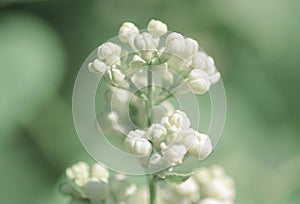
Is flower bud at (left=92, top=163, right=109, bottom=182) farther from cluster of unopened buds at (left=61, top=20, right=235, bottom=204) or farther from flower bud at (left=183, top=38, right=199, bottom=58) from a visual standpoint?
flower bud at (left=183, top=38, right=199, bottom=58)

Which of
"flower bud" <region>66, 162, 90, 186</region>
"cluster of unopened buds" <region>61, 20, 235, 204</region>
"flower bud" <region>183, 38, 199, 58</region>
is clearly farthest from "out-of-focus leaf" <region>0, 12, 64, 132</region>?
"flower bud" <region>183, 38, 199, 58</region>

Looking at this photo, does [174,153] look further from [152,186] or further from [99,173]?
[99,173]

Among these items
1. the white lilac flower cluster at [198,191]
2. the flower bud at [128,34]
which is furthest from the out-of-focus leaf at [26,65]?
the flower bud at [128,34]

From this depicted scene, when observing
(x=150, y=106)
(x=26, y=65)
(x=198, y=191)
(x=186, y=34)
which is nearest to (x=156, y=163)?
(x=150, y=106)

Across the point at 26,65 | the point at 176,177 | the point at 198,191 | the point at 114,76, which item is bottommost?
the point at 26,65

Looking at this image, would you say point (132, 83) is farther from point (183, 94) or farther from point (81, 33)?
point (81, 33)

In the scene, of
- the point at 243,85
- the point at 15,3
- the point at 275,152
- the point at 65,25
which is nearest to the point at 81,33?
the point at 65,25
